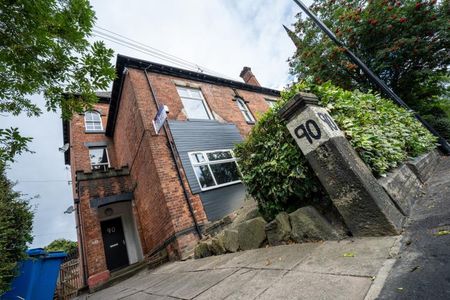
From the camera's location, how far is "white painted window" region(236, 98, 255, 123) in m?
12.4

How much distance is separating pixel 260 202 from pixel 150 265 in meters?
5.70

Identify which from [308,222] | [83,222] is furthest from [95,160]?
[308,222]

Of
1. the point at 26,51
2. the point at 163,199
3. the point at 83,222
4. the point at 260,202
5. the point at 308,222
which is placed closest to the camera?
the point at 308,222

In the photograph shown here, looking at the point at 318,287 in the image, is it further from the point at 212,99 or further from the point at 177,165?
the point at 212,99

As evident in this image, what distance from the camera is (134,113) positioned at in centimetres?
888

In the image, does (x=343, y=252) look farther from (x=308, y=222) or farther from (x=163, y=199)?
(x=163, y=199)

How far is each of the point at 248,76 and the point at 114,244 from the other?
1510cm

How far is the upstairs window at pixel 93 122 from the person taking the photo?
13023 millimetres

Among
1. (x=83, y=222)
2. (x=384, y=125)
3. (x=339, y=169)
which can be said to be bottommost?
(x=339, y=169)

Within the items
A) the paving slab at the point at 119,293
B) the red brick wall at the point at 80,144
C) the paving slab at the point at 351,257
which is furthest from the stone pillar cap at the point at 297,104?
the red brick wall at the point at 80,144

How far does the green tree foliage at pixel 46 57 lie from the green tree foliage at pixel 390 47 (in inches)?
287

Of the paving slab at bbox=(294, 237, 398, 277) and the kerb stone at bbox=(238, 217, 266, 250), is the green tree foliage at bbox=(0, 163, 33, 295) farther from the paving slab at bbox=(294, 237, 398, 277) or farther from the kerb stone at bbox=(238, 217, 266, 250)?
the paving slab at bbox=(294, 237, 398, 277)

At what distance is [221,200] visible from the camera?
7859 mm

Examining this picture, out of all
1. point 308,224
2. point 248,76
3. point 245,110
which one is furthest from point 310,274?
point 248,76
